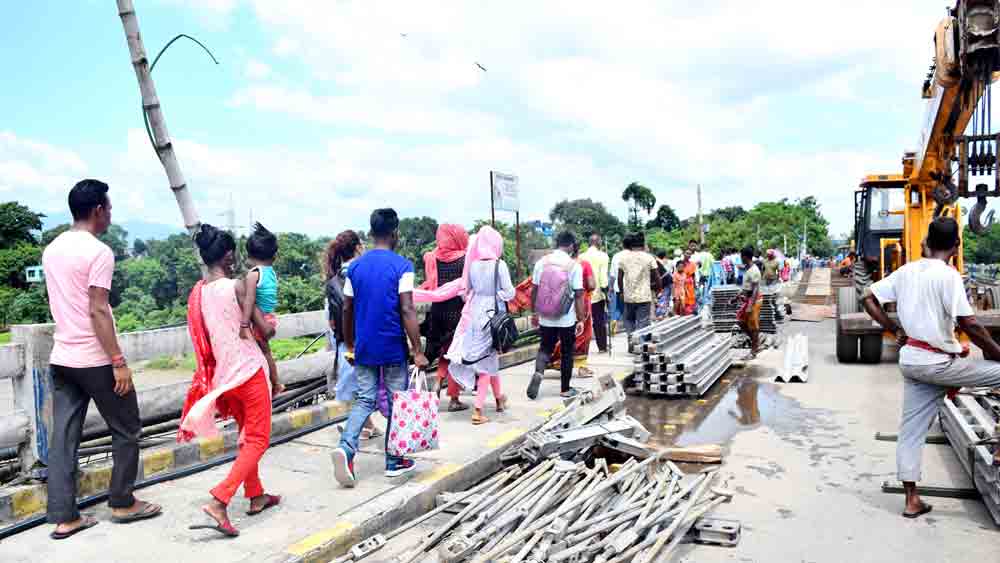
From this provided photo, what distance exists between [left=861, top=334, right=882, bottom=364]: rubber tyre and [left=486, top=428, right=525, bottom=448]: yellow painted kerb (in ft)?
23.0

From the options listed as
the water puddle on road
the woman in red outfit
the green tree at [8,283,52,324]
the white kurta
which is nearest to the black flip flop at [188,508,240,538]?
the woman in red outfit

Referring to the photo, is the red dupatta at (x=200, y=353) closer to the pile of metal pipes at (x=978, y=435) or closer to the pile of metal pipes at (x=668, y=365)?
the pile of metal pipes at (x=978, y=435)

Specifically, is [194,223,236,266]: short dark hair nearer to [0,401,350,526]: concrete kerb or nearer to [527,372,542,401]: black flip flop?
[0,401,350,526]: concrete kerb

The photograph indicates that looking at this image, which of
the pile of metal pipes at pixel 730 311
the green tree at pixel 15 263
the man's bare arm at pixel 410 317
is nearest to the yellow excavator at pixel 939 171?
the pile of metal pipes at pixel 730 311

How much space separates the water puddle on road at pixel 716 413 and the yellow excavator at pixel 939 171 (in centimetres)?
292

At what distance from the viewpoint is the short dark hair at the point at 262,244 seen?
514 centimetres

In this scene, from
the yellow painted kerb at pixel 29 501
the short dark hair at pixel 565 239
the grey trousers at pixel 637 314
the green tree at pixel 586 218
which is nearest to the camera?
the yellow painted kerb at pixel 29 501

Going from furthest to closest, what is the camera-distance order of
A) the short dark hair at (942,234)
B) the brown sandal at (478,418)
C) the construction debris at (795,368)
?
the construction debris at (795,368) < the brown sandal at (478,418) < the short dark hair at (942,234)

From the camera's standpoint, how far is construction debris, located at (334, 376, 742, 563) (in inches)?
151

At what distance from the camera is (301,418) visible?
6.42 metres

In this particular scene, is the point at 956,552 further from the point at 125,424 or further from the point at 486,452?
the point at 125,424

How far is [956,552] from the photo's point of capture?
408cm

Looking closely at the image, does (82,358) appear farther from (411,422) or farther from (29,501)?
(411,422)

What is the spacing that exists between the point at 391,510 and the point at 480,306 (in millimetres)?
2526
